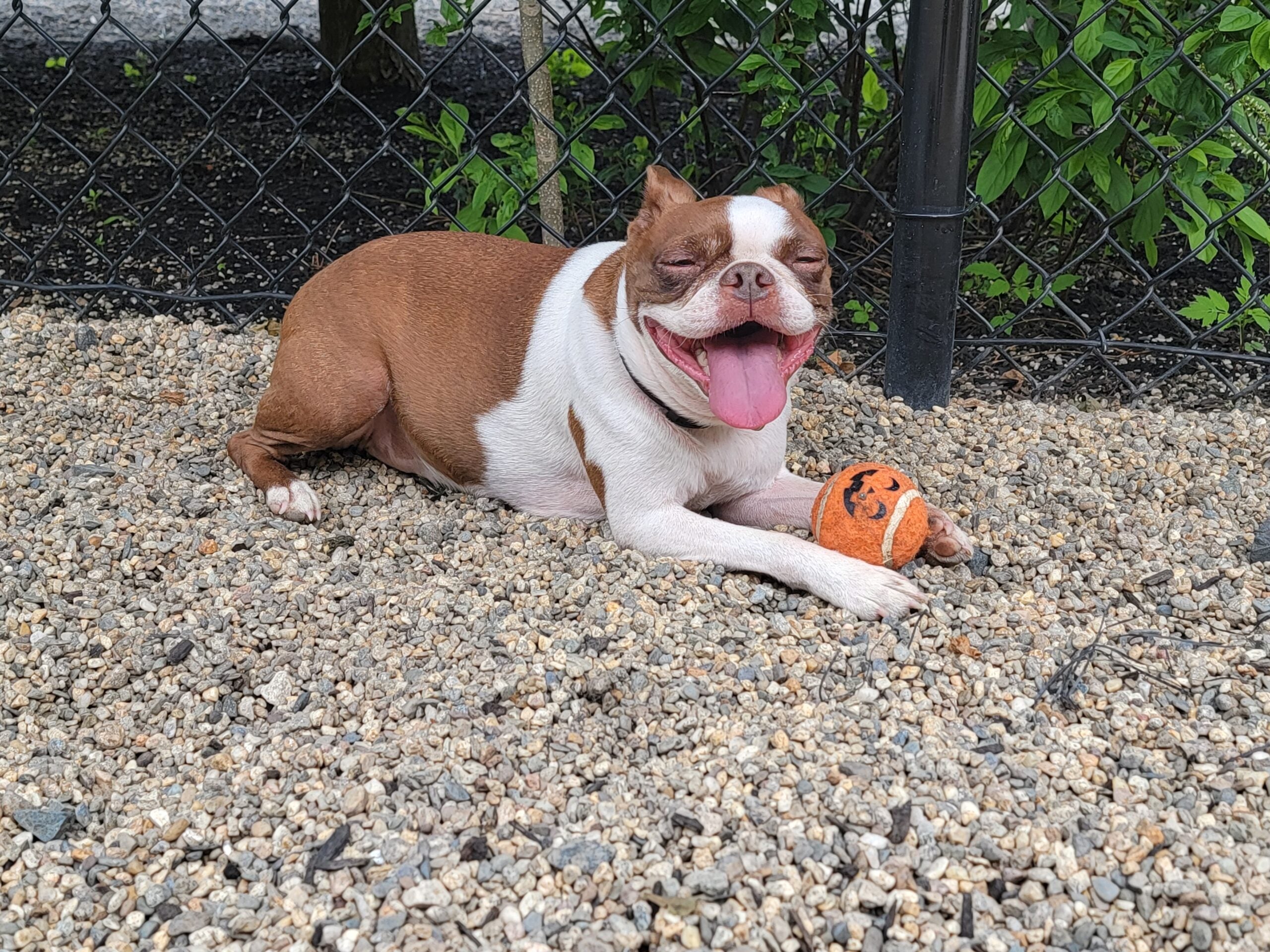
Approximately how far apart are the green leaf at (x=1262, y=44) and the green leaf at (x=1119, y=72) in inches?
12.2

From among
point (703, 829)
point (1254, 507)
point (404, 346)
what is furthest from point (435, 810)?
point (1254, 507)

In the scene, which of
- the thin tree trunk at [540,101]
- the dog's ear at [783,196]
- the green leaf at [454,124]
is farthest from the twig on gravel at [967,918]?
the green leaf at [454,124]

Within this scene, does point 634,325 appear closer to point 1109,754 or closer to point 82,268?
point 1109,754

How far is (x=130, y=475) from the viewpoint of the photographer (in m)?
3.70

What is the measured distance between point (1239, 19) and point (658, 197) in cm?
167

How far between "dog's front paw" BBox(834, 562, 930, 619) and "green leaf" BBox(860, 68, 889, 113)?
2.46 meters

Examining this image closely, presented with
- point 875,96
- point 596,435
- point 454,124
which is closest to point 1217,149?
point 875,96

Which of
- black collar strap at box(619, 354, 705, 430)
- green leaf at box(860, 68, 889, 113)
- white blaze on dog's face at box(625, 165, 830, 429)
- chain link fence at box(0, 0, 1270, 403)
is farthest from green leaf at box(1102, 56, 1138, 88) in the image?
black collar strap at box(619, 354, 705, 430)

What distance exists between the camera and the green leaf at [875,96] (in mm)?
4797

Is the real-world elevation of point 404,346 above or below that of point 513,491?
above

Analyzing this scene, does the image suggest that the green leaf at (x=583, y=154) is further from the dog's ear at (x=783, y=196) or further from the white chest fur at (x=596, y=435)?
the dog's ear at (x=783, y=196)

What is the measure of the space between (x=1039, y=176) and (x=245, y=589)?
2655mm

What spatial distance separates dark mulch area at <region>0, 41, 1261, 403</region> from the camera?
14.9ft

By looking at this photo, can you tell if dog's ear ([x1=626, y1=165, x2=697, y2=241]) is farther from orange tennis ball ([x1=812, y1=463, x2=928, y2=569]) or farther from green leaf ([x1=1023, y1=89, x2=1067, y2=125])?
green leaf ([x1=1023, y1=89, x2=1067, y2=125])
